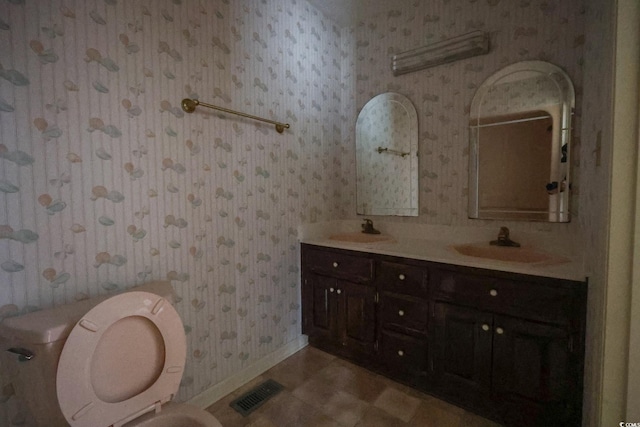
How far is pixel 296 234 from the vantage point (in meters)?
2.09

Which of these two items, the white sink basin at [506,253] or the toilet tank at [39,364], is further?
the white sink basin at [506,253]

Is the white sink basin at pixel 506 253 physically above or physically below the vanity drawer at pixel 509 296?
above

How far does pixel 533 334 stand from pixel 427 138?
1.35m

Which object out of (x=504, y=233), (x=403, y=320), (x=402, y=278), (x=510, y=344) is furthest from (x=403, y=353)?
(x=504, y=233)

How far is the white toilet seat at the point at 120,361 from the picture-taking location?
0.82 m

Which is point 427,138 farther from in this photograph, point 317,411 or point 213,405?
point 213,405

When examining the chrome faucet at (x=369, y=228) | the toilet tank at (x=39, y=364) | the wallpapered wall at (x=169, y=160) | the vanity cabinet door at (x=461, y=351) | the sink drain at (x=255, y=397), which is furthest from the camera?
the chrome faucet at (x=369, y=228)

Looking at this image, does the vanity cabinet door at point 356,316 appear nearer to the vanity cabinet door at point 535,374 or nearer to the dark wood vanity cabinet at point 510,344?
the dark wood vanity cabinet at point 510,344

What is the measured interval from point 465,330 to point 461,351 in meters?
0.12

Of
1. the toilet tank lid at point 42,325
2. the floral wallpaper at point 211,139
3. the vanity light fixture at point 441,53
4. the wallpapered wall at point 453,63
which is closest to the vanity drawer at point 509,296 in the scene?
the floral wallpaper at point 211,139

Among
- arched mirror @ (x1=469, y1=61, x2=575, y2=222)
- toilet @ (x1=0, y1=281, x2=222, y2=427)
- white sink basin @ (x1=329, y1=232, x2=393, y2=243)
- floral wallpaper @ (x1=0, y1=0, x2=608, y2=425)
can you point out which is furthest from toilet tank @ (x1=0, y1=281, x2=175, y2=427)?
arched mirror @ (x1=469, y1=61, x2=575, y2=222)

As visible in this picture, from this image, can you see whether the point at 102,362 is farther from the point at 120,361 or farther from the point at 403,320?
the point at 403,320

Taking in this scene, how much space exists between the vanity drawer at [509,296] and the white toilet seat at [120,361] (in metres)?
1.29

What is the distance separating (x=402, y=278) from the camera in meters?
1.63
